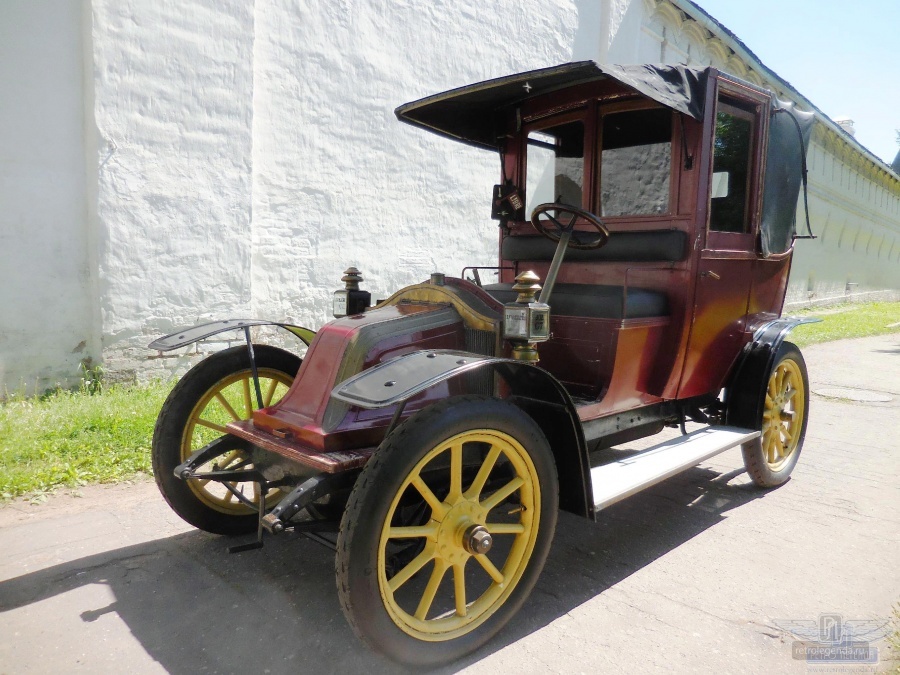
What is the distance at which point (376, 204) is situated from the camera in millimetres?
7473

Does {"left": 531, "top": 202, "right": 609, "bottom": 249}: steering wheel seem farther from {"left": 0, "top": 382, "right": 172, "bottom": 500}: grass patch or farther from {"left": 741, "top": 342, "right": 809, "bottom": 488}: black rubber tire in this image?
{"left": 0, "top": 382, "right": 172, "bottom": 500}: grass patch

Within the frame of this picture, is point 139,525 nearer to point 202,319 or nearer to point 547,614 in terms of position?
point 547,614

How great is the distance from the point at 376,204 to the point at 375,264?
26.0 inches

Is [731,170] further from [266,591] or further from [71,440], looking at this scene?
[71,440]

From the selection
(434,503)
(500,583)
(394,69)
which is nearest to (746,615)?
(500,583)

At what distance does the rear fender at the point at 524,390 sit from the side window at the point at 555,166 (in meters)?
1.44

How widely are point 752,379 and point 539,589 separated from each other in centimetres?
198

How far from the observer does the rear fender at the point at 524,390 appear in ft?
7.17

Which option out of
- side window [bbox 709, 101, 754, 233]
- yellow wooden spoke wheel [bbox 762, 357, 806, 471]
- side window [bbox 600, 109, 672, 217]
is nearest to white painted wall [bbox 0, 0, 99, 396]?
side window [bbox 600, 109, 672, 217]

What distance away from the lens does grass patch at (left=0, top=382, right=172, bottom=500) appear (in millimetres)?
3857

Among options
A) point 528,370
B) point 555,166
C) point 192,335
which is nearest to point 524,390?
point 528,370

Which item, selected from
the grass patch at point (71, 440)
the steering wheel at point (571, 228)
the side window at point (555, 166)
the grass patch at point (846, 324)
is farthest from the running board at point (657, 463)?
the grass patch at point (846, 324)

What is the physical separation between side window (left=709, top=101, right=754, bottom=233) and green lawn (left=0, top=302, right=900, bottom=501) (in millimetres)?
3712

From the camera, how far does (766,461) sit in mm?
4156
